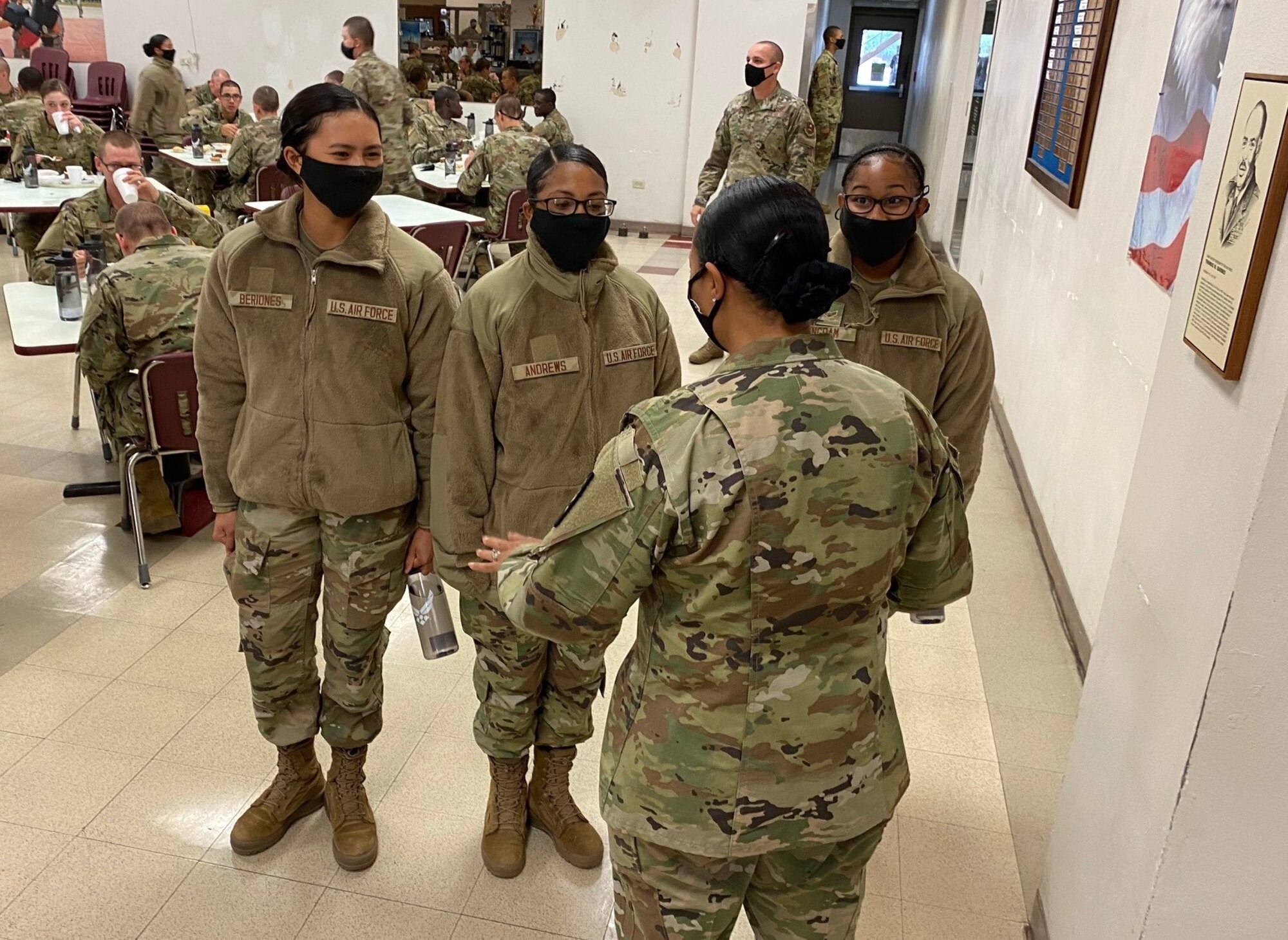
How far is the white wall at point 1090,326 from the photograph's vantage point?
9.30 ft

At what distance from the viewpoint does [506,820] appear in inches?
92.8

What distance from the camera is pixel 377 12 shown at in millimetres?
10719

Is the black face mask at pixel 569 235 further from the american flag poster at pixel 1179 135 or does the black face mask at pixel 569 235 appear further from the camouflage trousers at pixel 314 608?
the american flag poster at pixel 1179 135

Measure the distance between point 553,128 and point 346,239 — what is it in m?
7.57

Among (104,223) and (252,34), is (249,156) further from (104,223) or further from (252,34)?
(252,34)

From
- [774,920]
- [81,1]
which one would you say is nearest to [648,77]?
[81,1]

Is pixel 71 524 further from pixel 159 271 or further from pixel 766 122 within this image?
pixel 766 122

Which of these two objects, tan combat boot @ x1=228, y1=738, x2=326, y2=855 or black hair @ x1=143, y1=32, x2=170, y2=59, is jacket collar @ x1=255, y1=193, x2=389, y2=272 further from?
black hair @ x1=143, y1=32, x2=170, y2=59

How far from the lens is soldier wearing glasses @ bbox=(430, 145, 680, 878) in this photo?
1.98 m

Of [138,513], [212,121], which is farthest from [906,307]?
Result: [212,121]

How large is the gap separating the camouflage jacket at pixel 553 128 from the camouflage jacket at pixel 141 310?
5854mm

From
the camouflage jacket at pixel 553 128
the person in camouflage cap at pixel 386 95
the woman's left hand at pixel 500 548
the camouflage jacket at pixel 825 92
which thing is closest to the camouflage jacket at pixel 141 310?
the woman's left hand at pixel 500 548

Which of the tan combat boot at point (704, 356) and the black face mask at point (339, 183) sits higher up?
the black face mask at point (339, 183)

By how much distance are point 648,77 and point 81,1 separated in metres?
6.58
